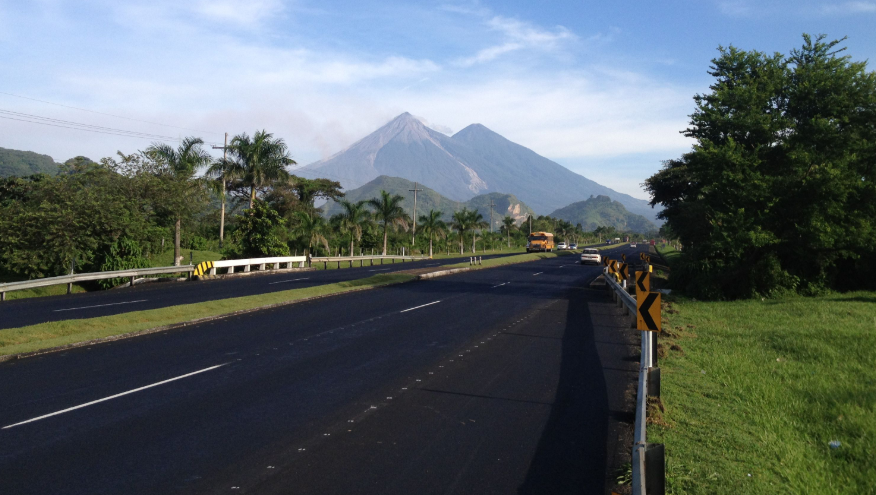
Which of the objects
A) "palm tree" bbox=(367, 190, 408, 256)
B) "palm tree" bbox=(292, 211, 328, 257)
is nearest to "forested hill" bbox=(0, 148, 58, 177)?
"palm tree" bbox=(367, 190, 408, 256)

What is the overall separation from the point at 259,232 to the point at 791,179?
3006cm

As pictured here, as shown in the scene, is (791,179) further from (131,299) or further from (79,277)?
(79,277)

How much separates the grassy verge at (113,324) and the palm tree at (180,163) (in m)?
16.6

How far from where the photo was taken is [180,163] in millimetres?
41281

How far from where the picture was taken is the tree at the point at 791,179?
19781mm

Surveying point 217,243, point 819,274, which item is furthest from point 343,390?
point 217,243

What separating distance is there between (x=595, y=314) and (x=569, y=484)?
1313 cm

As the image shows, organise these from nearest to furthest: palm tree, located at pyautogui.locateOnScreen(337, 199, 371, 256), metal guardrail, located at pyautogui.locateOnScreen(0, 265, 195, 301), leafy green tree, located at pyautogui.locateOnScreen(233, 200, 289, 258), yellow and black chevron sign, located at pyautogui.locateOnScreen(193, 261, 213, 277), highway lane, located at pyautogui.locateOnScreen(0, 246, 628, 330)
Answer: highway lane, located at pyautogui.locateOnScreen(0, 246, 628, 330) → metal guardrail, located at pyautogui.locateOnScreen(0, 265, 195, 301) → yellow and black chevron sign, located at pyautogui.locateOnScreen(193, 261, 213, 277) → leafy green tree, located at pyautogui.locateOnScreen(233, 200, 289, 258) → palm tree, located at pyautogui.locateOnScreen(337, 199, 371, 256)

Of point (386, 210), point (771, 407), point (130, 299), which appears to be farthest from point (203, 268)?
point (386, 210)

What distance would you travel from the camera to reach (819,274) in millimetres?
21266

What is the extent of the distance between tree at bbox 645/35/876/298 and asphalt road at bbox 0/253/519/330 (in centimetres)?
1729

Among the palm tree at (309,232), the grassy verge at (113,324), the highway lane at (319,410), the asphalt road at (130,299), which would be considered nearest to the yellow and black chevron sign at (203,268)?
the asphalt road at (130,299)

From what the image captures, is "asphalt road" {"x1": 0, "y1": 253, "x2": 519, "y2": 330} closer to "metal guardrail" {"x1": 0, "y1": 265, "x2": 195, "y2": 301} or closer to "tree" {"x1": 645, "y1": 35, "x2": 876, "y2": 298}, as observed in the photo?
"metal guardrail" {"x1": 0, "y1": 265, "x2": 195, "y2": 301}

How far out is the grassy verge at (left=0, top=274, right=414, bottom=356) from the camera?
12.5m
